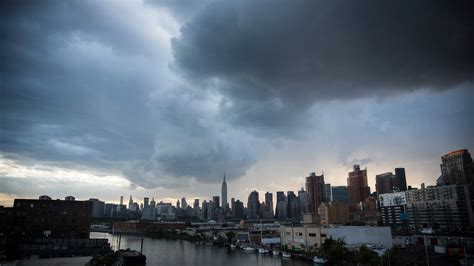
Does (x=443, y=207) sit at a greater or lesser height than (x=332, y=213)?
greater

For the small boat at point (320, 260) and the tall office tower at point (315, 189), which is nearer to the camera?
the small boat at point (320, 260)

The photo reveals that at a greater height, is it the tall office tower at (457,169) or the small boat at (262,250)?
the tall office tower at (457,169)

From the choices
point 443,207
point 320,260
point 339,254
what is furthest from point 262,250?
point 443,207

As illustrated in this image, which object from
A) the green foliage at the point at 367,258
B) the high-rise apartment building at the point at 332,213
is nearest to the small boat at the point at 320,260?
the green foliage at the point at 367,258

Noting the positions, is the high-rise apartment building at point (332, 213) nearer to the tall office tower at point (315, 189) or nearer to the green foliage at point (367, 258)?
the tall office tower at point (315, 189)

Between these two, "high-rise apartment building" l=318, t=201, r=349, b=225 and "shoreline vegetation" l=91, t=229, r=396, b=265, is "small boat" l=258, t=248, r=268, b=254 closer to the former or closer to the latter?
"shoreline vegetation" l=91, t=229, r=396, b=265

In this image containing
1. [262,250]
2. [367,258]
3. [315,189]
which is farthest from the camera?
[315,189]

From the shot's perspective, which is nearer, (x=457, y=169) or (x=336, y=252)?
(x=336, y=252)

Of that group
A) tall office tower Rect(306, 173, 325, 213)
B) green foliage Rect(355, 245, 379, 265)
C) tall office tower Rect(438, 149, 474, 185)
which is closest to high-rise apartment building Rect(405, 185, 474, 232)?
tall office tower Rect(438, 149, 474, 185)

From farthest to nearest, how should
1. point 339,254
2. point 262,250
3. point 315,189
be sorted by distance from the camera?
point 315,189, point 262,250, point 339,254

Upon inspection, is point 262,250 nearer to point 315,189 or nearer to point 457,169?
point 457,169
